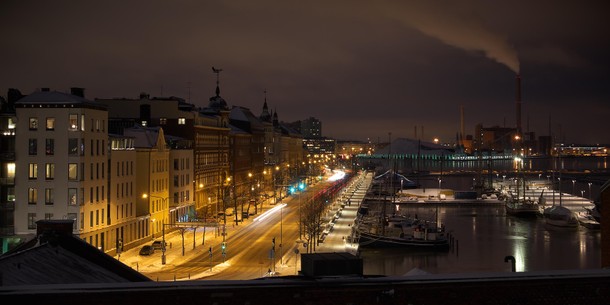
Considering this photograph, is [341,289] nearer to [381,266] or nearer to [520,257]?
[381,266]

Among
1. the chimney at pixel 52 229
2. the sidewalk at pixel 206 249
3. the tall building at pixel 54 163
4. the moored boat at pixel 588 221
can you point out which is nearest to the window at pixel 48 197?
the tall building at pixel 54 163

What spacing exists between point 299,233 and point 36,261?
37549 millimetres

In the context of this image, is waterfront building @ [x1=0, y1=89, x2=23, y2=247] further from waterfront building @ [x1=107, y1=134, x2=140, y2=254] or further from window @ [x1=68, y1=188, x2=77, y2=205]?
waterfront building @ [x1=107, y1=134, x2=140, y2=254]

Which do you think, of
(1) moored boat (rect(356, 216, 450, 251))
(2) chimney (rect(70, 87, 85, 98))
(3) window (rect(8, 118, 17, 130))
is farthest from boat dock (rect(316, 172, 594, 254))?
(3) window (rect(8, 118, 17, 130))

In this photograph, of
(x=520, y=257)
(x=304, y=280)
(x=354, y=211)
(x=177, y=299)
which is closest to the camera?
(x=177, y=299)

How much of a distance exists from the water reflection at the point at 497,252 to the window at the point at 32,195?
20.4m

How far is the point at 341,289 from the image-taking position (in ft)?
39.7

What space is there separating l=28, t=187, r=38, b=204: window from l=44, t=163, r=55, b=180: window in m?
0.97

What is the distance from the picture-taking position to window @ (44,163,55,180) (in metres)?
39.3

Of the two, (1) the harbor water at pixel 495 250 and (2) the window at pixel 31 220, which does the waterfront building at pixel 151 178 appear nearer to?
(2) the window at pixel 31 220

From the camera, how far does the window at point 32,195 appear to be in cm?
3909

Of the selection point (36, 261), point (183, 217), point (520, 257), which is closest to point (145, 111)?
point (183, 217)

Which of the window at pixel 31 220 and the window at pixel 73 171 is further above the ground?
the window at pixel 73 171

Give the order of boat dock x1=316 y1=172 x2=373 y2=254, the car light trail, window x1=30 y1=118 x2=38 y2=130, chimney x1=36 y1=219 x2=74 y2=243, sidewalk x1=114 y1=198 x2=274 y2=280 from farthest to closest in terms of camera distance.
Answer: the car light trail, boat dock x1=316 y1=172 x2=373 y2=254, window x1=30 y1=118 x2=38 y2=130, sidewalk x1=114 y1=198 x2=274 y2=280, chimney x1=36 y1=219 x2=74 y2=243
